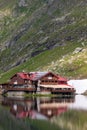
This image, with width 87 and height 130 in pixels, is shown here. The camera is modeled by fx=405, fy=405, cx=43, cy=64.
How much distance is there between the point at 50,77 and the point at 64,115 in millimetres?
102933

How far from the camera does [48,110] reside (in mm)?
110250

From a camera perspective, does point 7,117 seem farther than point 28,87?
No

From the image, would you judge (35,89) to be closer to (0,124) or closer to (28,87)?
(28,87)

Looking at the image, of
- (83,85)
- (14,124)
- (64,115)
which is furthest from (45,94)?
(14,124)

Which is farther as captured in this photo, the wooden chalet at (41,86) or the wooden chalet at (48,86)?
the wooden chalet at (41,86)

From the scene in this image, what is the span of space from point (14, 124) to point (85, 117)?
58.4 ft

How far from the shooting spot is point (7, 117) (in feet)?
315

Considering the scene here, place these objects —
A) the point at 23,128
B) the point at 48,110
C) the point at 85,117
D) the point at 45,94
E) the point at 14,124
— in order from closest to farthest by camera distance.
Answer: the point at 23,128
the point at 14,124
the point at 85,117
the point at 48,110
the point at 45,94

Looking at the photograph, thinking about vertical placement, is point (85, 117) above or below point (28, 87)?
below

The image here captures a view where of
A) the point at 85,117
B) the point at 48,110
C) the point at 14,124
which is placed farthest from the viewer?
the point at 48,110

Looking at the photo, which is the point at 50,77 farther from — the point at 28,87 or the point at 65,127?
the point at 65,127

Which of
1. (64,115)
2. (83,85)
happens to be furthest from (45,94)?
(64,115)

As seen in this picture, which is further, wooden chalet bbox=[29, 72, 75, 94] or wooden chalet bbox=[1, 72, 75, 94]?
wooden chalet bbox=[1, 72, 75, 94]

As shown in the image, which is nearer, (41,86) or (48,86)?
(48,86)
